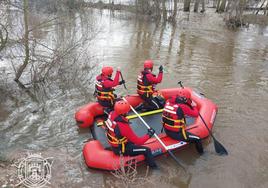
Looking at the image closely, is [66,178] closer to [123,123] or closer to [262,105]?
[123,123]

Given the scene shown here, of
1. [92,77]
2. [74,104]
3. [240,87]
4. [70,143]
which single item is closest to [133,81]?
[92,77]

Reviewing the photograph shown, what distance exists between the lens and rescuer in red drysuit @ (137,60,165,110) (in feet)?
21.8

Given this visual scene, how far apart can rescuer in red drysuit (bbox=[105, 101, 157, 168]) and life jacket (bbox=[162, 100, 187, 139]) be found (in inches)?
21.1

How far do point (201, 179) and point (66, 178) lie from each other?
2146 millimetres

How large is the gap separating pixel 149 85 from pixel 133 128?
3.86 feet

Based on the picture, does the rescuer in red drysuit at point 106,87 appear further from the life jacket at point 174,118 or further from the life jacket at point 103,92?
the life jacket at point 174,118

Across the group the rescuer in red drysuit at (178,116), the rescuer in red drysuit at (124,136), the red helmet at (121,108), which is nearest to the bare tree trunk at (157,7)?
Answer: the rescuer in red drysuit at (178,116)

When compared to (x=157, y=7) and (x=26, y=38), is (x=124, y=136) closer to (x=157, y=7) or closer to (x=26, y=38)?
(x=26, y=38)

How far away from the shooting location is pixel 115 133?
479 centimetres

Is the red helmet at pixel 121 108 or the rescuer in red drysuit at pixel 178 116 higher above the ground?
the red helmet at pixel 121 108

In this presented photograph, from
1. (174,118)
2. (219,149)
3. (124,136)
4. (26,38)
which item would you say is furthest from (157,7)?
(124,136)

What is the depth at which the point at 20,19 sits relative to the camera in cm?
807

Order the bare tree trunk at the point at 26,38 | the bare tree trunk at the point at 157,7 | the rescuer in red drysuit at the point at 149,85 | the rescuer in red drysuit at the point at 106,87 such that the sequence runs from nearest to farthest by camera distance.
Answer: the rescuer in red drysuit at the point at 106,87 → the rescuer in red drysuit at the point at 149,85 → the bare tree trunk at the point at 26,38 → the bare tree trunk at the point at 157,7

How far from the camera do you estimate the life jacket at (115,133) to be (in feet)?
15.6
